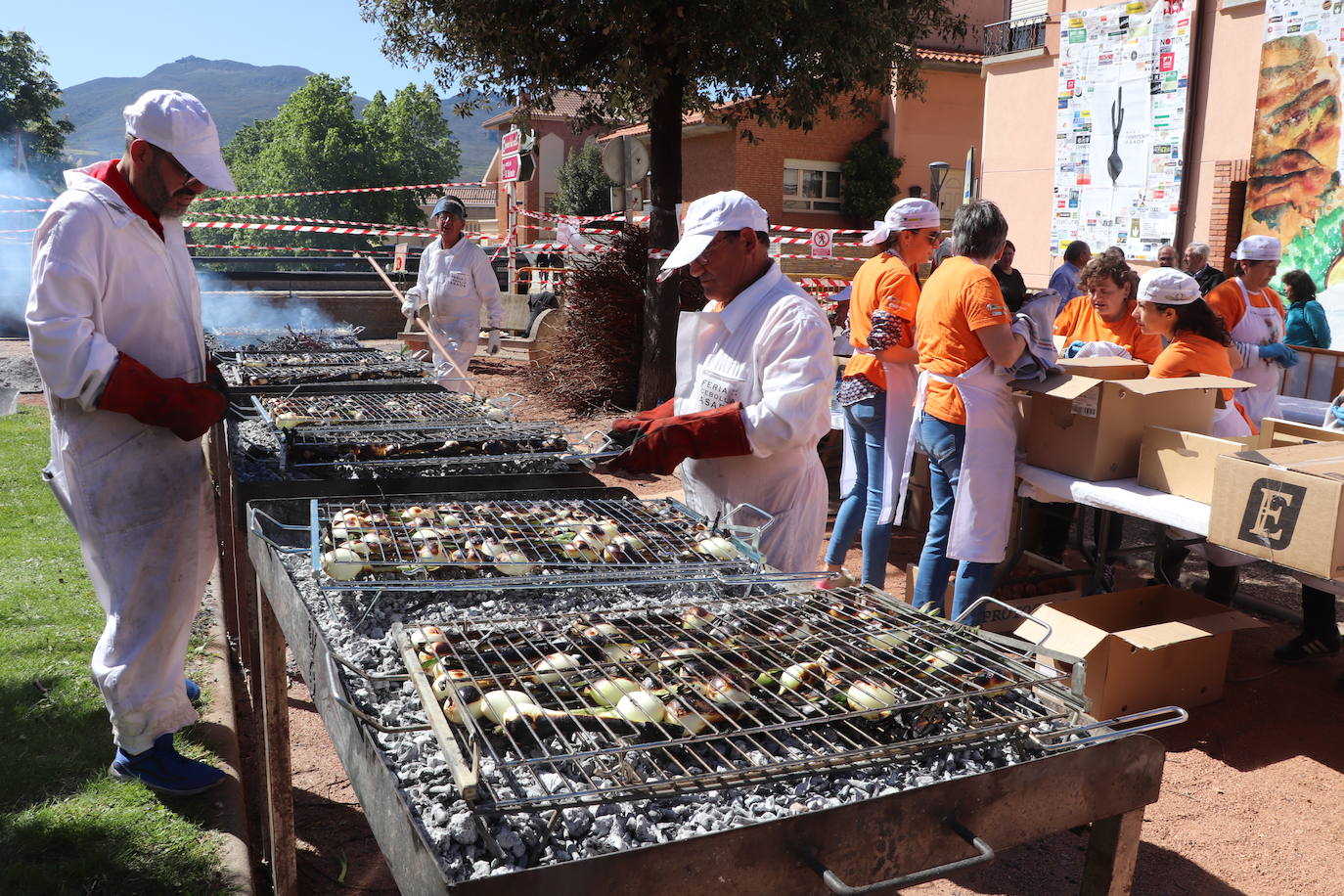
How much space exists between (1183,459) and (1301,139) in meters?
10.9

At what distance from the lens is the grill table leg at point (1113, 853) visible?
5.99 feet

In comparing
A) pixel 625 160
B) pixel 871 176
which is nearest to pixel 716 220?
pixel 625 160

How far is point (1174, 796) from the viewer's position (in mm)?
3852

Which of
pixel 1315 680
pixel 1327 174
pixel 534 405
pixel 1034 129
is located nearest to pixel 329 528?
pixel 1315 680

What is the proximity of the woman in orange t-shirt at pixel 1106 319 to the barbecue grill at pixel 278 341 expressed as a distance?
478cm

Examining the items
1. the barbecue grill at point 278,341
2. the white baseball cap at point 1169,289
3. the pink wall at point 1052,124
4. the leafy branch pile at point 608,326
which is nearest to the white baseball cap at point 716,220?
the white baseball cap at point 1169,289

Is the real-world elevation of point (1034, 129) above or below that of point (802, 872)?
above

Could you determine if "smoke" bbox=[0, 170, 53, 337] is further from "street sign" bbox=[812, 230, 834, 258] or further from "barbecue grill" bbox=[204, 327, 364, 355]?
"street sign" bbox=[812, 230, 834, 258]

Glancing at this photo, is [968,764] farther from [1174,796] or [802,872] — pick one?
[1174,796]

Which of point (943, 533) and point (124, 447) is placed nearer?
point (124, 447)

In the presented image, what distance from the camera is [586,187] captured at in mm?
44688

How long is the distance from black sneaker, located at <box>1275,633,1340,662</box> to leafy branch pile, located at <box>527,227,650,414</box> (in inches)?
304

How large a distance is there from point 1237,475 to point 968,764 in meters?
2.57

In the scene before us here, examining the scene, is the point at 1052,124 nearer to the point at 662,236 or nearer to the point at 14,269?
the point at 662,236
